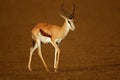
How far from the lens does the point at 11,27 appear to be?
18891 mm

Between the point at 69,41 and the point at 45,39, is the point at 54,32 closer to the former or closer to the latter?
the point at 45,39

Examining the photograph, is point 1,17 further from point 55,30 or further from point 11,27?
point 55,30

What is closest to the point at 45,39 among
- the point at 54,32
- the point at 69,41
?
the point at 54,32

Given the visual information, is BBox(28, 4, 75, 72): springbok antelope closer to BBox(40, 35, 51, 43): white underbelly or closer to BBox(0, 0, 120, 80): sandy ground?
BBox(40, 35, 51, 43): white underbelly

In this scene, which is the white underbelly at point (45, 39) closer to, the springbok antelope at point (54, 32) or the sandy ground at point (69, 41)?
the springbok antelope at point (54, 32)

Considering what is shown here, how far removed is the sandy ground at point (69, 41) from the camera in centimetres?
1022

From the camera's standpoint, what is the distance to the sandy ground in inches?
402

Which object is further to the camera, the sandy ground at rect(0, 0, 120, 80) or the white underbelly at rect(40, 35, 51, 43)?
the white underbelly at rect(40, 35, 51, 43)

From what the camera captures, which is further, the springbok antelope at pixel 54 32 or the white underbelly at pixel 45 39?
the white underbelly at pixel 45 39

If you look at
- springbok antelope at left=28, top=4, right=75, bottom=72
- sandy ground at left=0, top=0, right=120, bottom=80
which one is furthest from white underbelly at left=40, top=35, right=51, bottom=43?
sandy ground at left=0, top=0, right=120, bottom=80

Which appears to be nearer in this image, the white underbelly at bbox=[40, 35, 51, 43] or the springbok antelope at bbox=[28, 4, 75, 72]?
the springbok antelope at bbox=[28, 4, 75, 72]

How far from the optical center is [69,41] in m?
15.4

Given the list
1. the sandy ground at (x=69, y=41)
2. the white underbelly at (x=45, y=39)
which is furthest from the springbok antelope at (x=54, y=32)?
the sandy ground at (x=69, y=41)

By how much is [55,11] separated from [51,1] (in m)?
2.36
